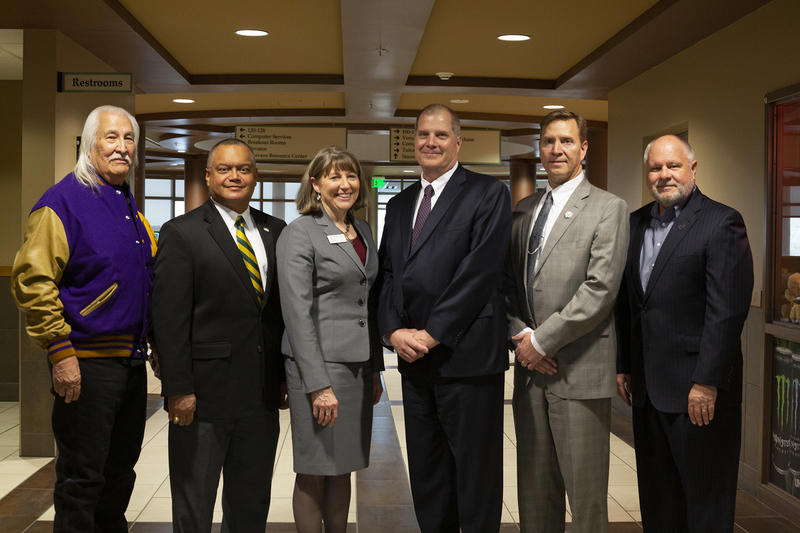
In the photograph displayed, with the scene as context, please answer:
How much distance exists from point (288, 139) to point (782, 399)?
690cm

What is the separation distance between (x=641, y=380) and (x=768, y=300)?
6.22ft

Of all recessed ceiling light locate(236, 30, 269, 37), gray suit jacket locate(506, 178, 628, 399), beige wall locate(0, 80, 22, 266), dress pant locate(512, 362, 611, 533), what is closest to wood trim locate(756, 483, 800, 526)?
dress pant locate(512, 362, 611, 533)

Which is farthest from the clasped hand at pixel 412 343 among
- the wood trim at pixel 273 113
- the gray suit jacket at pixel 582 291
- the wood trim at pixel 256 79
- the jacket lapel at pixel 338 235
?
the wood trim at pixel 273 113

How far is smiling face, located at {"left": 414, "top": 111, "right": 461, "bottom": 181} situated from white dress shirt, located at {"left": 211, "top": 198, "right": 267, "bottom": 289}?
0.73 m

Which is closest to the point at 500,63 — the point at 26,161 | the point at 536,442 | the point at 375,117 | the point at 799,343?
Answer: the point at 375,117

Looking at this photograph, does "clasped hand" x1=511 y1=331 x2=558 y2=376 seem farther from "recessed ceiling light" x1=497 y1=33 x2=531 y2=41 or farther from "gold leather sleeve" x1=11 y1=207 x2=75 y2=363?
"recessed ceiling light" x1=497 y1=33 x2=531 y2=41

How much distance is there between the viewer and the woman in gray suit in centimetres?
246

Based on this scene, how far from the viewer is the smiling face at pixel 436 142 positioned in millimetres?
2637

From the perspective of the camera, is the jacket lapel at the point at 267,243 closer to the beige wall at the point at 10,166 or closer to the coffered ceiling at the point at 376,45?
the coffered ceiling at the point at 376,45

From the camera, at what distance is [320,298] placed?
2.55m

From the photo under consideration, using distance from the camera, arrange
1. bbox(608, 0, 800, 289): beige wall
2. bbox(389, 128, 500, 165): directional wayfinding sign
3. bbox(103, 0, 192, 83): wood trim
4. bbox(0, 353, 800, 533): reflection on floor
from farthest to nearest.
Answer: bbox(389, 128, 500, 165): directional wayfinding sign → bbox(103, 0, 192, 83): wood trim → bbox(608, 0, 800, 289): beige wall → bbox(0, 353, 800, 533): reflection on floor

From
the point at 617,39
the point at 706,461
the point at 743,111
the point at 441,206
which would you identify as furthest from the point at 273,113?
the point at 706,461

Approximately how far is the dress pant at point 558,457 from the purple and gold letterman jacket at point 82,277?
1.54 meters

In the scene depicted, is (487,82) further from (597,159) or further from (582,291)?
(582,291)
